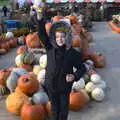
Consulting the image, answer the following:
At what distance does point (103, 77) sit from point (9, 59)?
2830 millimetres

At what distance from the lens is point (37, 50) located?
8.93 m

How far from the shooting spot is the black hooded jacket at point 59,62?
4.39m

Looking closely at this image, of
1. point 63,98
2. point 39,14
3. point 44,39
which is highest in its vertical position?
point 39,14

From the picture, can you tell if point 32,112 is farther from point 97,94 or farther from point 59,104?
point 97,94

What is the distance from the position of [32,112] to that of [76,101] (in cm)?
82

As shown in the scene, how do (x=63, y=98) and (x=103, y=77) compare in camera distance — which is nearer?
(x=63, y=98)

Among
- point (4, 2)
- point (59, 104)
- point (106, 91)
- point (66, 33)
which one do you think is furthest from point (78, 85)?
point (4, 2)

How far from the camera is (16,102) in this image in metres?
5.86

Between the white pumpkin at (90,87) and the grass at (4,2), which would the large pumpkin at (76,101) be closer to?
the white pumpkin at (90,87)

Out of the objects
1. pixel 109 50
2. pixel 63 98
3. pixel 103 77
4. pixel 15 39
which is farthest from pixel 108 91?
pixel 15 39

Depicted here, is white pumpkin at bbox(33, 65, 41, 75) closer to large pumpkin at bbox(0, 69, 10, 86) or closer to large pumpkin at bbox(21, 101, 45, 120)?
large pumpkin at bbox(0, 69, 10, 86)

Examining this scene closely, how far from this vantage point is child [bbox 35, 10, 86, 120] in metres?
4.37

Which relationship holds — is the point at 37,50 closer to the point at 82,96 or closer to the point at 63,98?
the point at 82,96

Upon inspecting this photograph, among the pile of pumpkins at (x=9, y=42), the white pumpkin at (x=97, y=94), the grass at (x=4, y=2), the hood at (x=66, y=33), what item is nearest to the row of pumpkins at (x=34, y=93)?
the white pumpkin at (x=97, y=94)
